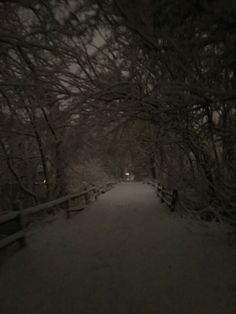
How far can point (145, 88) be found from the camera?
3643 mm

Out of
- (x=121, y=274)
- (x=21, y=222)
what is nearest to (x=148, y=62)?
(x=121, y=274)

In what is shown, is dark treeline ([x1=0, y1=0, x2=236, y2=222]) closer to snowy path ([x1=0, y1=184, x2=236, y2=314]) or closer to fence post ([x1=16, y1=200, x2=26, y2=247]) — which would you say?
snowy path ([x1=0, y1=184, x2=236, y2=314])

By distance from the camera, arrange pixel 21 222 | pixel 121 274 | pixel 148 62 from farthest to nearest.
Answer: pixel 21 222 → pixel 121 274 → pixel 148 62

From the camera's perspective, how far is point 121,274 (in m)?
4.05

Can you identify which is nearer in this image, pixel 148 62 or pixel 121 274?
pixel 148 62

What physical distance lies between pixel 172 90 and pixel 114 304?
289 cm

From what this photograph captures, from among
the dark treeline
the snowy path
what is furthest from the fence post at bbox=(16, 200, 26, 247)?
the dark treeline

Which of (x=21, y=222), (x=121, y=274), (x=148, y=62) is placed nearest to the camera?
(x=148, y=62)

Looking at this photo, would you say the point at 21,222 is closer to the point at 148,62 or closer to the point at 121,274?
the point at 121,274

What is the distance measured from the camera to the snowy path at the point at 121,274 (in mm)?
3182

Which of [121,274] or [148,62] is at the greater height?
[148,62]

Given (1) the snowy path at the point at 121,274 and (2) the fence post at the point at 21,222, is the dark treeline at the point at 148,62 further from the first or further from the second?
(2) the fence post at the point at 21,222

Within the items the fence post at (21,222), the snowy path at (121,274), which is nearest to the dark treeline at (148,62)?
the snowy path at (121,274)

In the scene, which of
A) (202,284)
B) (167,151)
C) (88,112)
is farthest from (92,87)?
(202,284)
